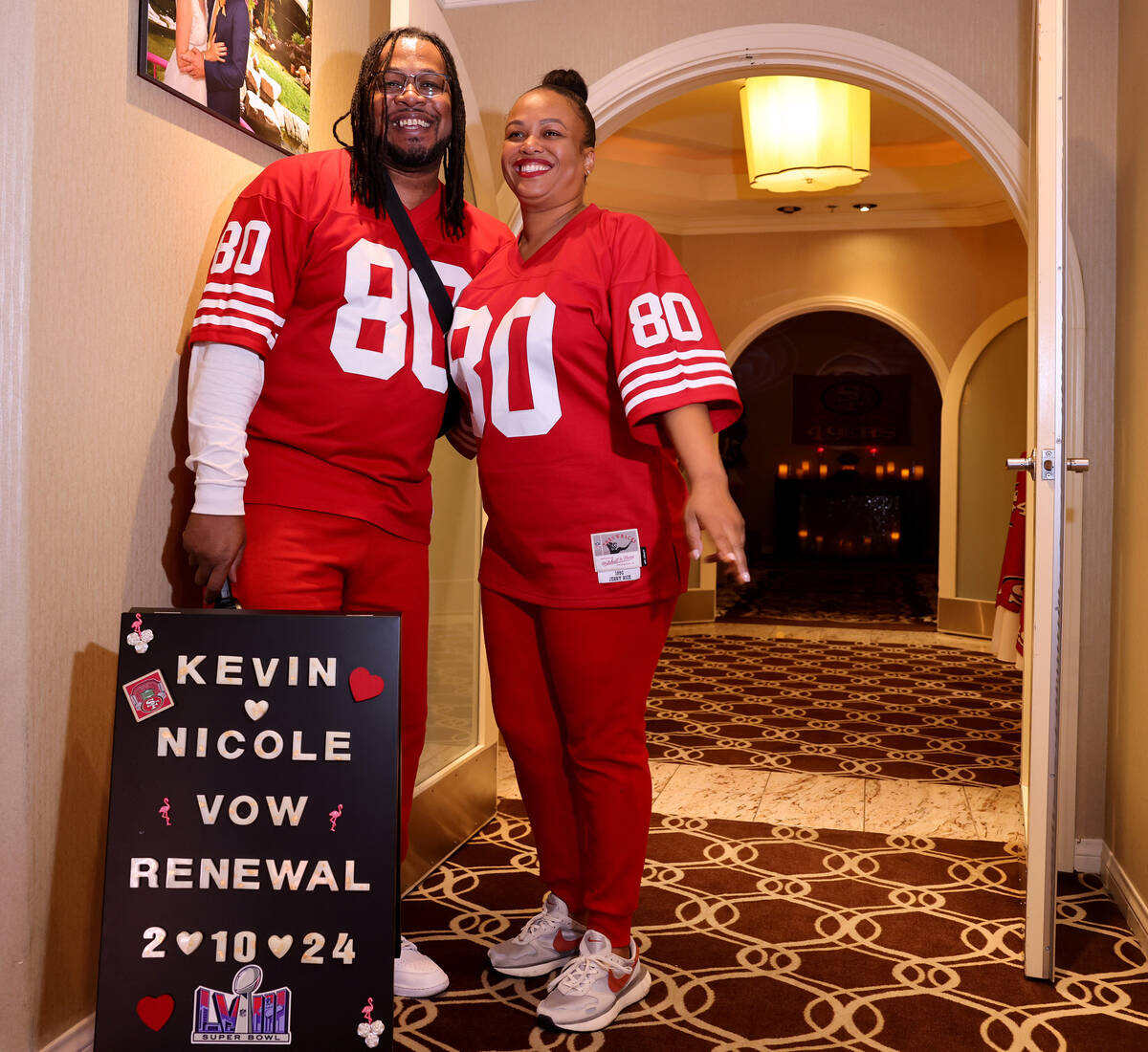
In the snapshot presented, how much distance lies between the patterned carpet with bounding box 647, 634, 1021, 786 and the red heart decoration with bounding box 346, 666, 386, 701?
2.43m

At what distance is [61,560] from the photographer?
1.54 metres

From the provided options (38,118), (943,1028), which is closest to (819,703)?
(943,1028)

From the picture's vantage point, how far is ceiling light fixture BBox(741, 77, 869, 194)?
4992 millimetres

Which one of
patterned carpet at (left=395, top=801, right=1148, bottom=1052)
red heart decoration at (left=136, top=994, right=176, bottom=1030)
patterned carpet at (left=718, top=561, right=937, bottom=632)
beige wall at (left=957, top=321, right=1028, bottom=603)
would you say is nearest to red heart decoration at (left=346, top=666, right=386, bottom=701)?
red heart decoration at (left=136, top=994, right=176, bottom=1030)

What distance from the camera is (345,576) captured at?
177cm

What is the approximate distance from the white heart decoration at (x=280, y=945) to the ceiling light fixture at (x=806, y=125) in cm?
464

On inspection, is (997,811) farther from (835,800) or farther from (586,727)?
(586,727)

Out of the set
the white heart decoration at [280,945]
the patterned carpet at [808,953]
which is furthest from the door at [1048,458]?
the white heart decoration at [280,945]

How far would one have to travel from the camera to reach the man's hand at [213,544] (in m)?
1.58

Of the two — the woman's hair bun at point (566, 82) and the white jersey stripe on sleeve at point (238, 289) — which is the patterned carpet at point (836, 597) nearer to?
the woman's hair bun at point (566, 82)

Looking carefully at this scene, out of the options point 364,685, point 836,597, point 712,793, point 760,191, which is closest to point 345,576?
point 364,685

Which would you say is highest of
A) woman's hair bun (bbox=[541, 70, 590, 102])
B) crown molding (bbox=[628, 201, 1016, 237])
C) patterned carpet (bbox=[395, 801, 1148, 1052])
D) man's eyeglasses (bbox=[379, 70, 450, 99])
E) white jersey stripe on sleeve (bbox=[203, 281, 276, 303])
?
crown molding (bbox=[628, 201, 1016, 237])

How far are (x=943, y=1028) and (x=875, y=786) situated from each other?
163 cm

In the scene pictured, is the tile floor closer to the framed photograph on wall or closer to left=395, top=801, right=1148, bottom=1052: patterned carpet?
left=395, top=801, right=1148, bottom=1052: patterned carpet
